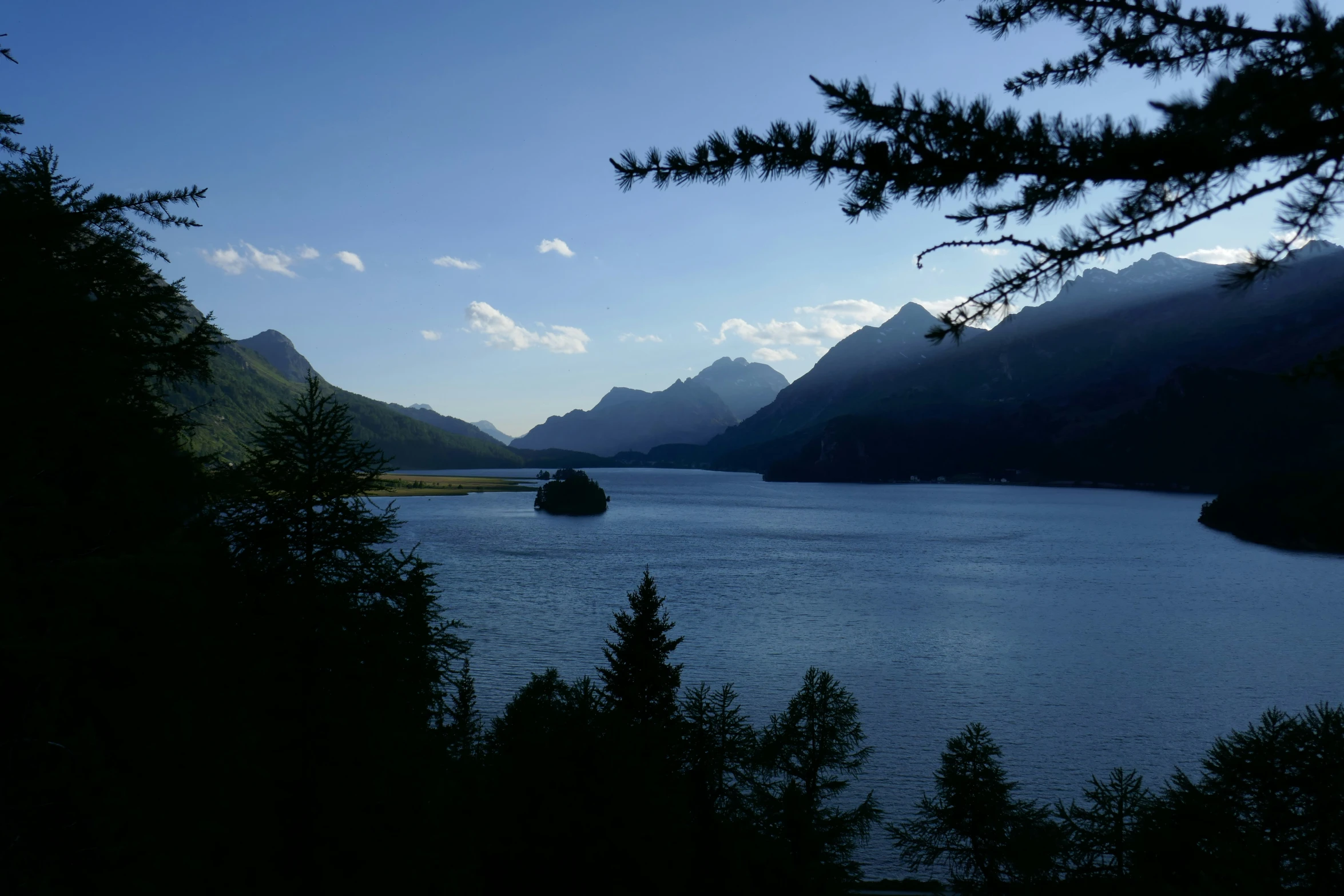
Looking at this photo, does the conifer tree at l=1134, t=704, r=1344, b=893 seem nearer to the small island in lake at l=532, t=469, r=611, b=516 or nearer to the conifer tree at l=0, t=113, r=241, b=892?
the conifer tree at l=0, t=113, r=241, b=892

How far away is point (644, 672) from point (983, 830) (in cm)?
1498

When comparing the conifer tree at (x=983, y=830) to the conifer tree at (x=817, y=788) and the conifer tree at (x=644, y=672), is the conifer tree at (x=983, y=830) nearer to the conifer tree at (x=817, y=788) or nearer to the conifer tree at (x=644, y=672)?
the conifer tree at (x=817, y=788)

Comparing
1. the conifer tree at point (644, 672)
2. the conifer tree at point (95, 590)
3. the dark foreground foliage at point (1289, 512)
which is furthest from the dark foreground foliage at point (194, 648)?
the dark foreground foliage at point (1289, 512)

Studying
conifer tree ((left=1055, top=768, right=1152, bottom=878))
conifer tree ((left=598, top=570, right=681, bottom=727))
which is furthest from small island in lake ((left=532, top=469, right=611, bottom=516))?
conifer tree ((left=1055, top=768, right=1152, bottom=878))

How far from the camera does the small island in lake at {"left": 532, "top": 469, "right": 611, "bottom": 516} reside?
157500mm

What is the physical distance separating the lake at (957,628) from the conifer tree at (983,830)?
11.6ft

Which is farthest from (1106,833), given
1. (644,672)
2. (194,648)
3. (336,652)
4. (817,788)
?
(194,648)

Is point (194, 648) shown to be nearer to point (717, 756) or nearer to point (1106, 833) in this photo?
point (717, 756)

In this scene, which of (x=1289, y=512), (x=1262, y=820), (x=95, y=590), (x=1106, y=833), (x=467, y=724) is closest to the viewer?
(x=95, y=590)

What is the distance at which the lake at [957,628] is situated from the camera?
4144 centimetres

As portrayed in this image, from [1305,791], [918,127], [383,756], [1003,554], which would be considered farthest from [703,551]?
[918,127]

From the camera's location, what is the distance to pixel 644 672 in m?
32.7

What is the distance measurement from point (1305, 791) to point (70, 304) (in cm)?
3953

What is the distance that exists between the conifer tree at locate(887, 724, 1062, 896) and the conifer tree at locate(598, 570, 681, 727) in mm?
11093
